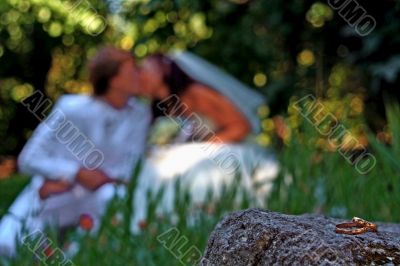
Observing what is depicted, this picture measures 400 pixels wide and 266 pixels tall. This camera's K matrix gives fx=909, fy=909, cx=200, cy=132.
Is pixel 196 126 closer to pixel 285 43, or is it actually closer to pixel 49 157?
pixel 49 157

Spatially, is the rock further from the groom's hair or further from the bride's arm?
the bride's arm

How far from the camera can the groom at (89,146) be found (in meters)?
3.80

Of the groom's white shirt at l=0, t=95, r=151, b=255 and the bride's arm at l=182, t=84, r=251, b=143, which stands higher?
the bride's arm at l=182, t=84, r=251, b=143

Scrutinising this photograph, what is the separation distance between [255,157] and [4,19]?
8036 mm

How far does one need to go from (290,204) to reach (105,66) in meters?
1.55

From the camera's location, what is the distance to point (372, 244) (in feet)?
4.33

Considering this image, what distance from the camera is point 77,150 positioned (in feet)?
13.2

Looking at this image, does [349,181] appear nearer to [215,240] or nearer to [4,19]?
[215,240]

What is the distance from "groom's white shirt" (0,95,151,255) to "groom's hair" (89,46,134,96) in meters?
0.07

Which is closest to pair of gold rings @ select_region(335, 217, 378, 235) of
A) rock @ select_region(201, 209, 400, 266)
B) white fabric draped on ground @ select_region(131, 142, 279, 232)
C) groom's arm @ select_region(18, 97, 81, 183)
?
rock @ select_region(201, 209, 400, 266)

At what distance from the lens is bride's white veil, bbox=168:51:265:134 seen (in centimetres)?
531

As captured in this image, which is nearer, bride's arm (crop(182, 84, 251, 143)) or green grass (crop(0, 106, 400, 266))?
green grass (crop(0, 106, 400, 266))

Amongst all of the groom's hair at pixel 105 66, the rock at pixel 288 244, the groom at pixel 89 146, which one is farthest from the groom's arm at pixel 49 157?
the rock at pixel 288 244

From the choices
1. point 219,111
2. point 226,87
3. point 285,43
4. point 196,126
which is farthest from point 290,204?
point 285,43
